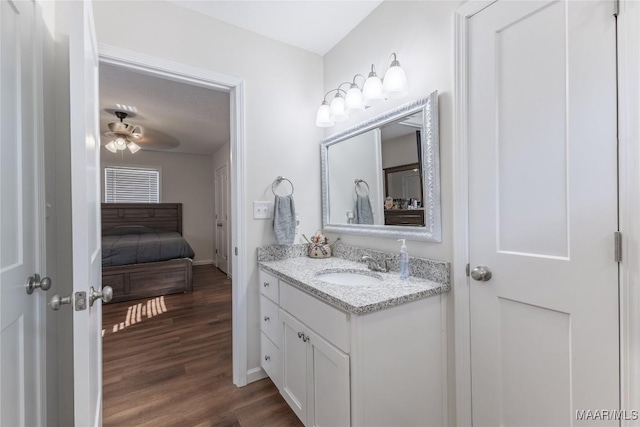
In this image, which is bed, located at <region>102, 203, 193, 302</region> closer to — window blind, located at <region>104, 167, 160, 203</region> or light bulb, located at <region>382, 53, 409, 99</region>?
window blind, located at <region>104, 167, 160, 203</region>

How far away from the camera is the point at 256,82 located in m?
1.97

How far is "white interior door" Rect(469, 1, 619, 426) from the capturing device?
92 centimetres

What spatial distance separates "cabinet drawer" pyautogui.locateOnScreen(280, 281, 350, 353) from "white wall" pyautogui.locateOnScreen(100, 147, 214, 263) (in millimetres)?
4996

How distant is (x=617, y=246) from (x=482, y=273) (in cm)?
44

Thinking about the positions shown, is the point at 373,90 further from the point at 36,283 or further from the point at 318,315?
the point at 36,283

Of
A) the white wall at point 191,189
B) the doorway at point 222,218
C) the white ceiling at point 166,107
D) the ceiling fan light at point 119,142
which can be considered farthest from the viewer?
the white wall at point 191,189

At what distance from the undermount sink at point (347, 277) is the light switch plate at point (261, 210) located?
62 cm

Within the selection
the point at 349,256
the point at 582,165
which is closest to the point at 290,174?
the point at 349,256

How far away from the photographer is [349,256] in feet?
6.48

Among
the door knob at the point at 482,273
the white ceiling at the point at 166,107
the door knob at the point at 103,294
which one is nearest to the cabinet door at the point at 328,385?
the door knob at the point at 482,273

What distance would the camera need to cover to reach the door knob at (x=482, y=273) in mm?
1212

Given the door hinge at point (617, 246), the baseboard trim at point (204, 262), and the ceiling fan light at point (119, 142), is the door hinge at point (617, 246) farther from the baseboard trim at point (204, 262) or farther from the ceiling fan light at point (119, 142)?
the baseboard trim at point (204, 262)

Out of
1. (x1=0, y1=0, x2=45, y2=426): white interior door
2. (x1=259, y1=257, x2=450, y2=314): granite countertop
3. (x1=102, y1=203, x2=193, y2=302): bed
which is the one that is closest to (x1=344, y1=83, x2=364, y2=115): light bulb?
(x1=259, y1=257, x2=450, y2=314): granite countertop

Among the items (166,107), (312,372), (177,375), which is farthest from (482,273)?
(166,107)
